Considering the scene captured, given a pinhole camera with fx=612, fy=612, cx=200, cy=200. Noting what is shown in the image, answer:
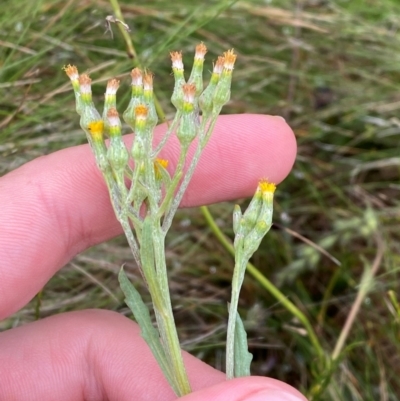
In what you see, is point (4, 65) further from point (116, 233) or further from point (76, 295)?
point (76, 295)

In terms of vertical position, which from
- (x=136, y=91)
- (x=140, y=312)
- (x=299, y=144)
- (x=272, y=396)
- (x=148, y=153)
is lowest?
(x=299, y=144)

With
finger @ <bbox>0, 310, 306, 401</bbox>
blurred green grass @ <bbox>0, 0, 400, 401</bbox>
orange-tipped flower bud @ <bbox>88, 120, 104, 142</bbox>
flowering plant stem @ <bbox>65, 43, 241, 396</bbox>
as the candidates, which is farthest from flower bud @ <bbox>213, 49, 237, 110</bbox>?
finger @ <bbox>0, 310, 306, 401</bbox>

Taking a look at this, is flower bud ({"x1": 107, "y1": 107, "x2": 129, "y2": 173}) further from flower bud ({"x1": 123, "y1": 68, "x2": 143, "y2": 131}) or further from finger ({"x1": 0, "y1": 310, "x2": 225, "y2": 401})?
finger ({"x1": 0, "y1": 310, "x2": 225, "y2": 401})

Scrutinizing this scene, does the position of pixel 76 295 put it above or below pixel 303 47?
below

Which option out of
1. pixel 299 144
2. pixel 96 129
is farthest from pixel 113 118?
pixel 299 144

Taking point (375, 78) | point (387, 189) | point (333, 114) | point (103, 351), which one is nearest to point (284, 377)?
point (103, 351)

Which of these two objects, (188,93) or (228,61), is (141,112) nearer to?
(188,93)
